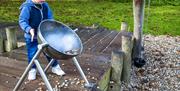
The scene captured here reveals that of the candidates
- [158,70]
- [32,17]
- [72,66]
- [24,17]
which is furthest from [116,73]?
[158,70]

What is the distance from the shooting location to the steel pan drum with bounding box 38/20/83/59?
3.71 meters

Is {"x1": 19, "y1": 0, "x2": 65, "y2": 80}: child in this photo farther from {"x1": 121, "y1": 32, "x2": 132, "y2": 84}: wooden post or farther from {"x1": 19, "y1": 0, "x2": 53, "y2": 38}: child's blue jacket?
{"x1": 121, "y1": 32, "x2": 132, "y2": 84}: wooden post

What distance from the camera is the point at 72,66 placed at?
5.60m

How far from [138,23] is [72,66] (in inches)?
110

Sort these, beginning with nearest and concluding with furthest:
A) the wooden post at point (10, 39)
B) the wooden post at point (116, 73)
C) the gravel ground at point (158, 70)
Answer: the wooden post at point (116, 73)
the wooden post at point (10, 39)
the gravel ground at point (158, 70)

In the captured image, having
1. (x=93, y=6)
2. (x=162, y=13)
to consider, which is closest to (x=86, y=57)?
(x=162, y=13)

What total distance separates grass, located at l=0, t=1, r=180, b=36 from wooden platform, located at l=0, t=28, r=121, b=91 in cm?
465

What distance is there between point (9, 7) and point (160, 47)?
890 centimetres

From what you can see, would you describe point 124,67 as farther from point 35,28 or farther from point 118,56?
point 35,28

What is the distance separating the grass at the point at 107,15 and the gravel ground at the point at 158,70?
2.40 metres

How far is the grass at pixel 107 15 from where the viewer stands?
43.0 feet

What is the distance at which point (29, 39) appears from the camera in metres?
4.75

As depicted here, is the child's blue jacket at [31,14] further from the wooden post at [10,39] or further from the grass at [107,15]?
the grass at [107,15]

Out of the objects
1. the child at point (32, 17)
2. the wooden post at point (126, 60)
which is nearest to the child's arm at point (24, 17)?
the child at point (32, 17)
